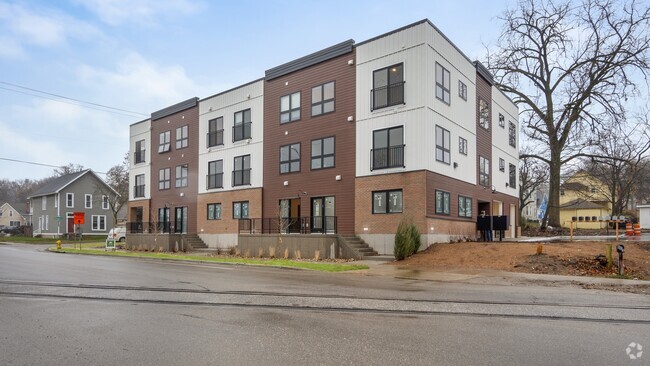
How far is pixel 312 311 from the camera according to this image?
8.59m

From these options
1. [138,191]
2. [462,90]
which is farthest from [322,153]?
[138,191]

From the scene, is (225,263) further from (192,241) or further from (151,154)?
(151,154)

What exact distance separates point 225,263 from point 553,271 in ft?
44.0

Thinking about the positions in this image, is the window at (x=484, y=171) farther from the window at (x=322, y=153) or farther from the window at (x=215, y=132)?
the window at (x=215, y=132)

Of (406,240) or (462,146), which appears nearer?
(406,240)

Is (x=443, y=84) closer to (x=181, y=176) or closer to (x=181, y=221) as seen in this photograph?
(x=181, y=176)

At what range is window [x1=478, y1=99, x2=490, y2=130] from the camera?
30219mm

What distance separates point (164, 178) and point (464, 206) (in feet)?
81.8

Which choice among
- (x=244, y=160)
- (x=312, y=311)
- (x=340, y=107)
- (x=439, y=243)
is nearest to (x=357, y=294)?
(x=312, y=311)

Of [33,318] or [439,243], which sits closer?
[33,318]

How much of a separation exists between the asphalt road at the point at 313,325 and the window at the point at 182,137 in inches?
1045

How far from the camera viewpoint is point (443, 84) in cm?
2533

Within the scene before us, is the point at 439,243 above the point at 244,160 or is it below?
below

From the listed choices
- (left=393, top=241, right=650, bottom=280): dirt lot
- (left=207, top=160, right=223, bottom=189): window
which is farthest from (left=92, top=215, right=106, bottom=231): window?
(left=393, top=241, right=650, bottom=280): dirt lot
